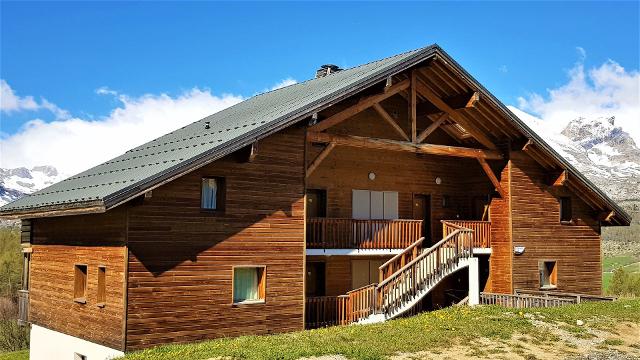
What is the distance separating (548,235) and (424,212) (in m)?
5.23

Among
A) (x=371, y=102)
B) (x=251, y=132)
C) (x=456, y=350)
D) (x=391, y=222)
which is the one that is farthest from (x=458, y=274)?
(x=251, y=132)

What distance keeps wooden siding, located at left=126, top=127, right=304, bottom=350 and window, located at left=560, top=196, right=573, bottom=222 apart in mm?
13796

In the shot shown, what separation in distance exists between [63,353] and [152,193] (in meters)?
6.59

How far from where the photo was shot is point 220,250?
18.6 metres

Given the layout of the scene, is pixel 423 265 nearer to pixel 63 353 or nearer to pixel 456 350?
pixel 456 350

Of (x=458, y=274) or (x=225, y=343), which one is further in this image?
(x=458, y=274)

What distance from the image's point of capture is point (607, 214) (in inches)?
1160

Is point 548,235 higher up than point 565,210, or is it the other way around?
point 565,210

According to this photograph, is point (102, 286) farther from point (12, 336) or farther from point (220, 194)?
point (12, 336)

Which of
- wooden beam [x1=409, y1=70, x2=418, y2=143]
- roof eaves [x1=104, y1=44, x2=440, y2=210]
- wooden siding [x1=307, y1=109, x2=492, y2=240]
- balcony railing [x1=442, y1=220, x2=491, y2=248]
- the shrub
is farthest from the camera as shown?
the shrub

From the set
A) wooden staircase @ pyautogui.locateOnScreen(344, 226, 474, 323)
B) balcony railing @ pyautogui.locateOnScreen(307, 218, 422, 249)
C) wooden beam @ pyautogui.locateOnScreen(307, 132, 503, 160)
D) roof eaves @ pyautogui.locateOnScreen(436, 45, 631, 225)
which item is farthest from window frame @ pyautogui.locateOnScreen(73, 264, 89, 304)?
roof eaves @ pyautogui.locateOnScreen(436, 45, 631, 225)

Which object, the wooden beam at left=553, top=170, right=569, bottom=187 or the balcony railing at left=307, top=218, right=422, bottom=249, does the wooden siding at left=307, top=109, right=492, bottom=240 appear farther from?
the wooden beam at left=553, top=170, right=569, bottom=187

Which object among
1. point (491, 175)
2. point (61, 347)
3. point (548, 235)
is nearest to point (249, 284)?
point (61, 347)

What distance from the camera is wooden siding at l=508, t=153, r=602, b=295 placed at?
87.5 feet
